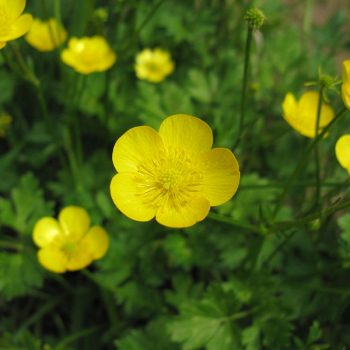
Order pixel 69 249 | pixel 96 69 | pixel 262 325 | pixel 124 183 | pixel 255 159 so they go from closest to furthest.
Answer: pixel 124 183 < pixel 262 325 < pixel 69 249 < pixel 96 69 < pixel 255 159

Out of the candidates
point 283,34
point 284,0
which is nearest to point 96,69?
point 283,34

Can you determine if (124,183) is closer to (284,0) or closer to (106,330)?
(106,330)

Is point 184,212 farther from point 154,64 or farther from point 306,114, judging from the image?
point 154,64

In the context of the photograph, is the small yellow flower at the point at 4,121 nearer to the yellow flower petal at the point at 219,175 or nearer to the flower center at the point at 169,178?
the flower center at the point at 169,178

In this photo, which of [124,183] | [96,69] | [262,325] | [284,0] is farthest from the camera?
[284,0]

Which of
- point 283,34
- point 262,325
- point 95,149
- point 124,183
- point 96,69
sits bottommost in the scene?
point 262,325

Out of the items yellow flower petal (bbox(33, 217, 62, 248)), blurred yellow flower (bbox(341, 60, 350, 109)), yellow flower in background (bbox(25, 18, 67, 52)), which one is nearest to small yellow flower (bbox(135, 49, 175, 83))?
yellow flower in background (bbox(25, 18, 67, 52))

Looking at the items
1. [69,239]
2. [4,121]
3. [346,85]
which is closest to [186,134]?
[346,85]

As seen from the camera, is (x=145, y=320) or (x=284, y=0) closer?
(x=145, y=320)

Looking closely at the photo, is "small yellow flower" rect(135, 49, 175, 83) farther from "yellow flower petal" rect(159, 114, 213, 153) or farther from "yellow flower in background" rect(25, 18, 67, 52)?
"yellow flower petal" rect(159, 114, 213, 153)
